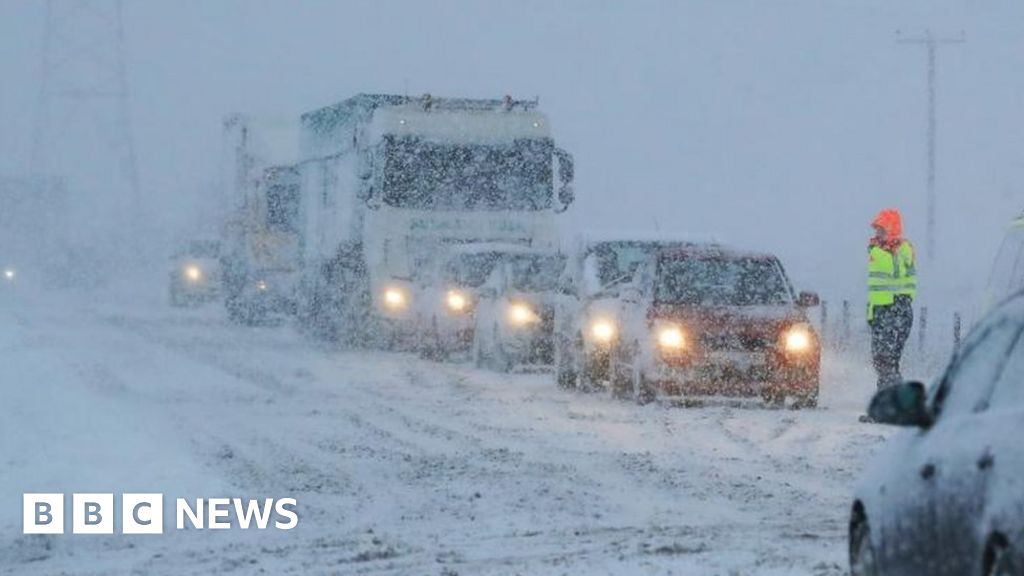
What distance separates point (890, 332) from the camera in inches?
795

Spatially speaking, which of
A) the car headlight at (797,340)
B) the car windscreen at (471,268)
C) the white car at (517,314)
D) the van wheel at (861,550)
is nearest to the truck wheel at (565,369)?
the white car at (517,314)

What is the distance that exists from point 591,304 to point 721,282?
2222 millimetres

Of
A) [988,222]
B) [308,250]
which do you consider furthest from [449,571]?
[988,222]

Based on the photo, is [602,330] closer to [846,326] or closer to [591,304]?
[591,304]

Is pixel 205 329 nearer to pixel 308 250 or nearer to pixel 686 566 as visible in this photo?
pixel 308 250

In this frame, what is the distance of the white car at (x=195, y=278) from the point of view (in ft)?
179

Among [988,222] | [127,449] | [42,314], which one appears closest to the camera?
[127,449]

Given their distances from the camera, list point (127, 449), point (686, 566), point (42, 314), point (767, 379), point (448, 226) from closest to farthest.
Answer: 1. point (686, 566)
2. point (127, 449)
3. point (767, 379)
4. point (448, 226)
5. point (42, 314)

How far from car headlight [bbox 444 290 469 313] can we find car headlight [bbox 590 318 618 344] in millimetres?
7223

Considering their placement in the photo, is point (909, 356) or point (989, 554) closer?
point (989, 554)

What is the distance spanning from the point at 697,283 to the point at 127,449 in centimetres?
808

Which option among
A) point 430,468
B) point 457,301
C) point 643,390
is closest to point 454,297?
point 457,301

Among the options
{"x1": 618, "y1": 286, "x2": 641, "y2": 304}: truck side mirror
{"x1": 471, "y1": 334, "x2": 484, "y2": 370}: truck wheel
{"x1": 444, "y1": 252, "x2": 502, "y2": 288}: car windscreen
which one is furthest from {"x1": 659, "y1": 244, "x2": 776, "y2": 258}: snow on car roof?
{"x1": 444, "y1": 252, "x2": 502, "y2": 288}: car windscreen

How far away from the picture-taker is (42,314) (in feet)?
157
